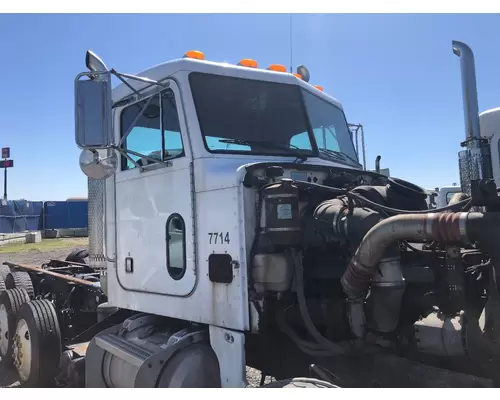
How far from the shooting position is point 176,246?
3.51m

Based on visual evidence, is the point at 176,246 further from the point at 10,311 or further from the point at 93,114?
the point at 10,311

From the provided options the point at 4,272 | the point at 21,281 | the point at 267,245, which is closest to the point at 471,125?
the point at 267,245

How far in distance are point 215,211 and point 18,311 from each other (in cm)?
363

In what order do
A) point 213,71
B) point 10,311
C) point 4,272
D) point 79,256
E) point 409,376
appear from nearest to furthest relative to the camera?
point 409,376, point 213,71, point 10,311, point 4,272, point 79,256

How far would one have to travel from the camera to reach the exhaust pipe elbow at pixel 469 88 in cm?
248

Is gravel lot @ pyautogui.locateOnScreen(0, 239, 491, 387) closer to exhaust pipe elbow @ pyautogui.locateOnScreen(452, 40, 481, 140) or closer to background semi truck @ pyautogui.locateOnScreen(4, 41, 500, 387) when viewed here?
background semi truck @ pyautogui.locateOnScreen(4, 41, 500, 387)

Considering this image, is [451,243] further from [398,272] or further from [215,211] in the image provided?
[215,211]

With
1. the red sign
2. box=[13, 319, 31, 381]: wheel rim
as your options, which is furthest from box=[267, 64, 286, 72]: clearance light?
the red sign

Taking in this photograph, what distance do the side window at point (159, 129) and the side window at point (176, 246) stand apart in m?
0.50

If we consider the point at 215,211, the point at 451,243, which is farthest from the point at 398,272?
the point at 215,211

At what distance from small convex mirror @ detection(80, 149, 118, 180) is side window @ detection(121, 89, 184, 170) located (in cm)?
30

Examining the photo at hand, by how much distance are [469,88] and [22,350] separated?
5.04 m

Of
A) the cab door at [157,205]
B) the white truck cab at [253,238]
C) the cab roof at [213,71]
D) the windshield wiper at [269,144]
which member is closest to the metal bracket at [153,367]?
the white truck cab at [253,238]
